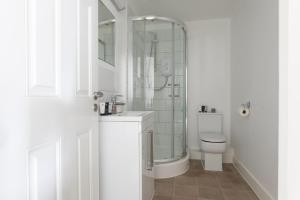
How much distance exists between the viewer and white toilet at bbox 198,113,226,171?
268 cm

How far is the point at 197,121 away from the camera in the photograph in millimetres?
3373

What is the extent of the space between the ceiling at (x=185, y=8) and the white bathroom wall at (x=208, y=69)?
208 mm

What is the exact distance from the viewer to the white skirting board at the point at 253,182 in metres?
1.84

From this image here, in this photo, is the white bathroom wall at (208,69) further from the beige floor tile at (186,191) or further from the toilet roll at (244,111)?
the beige floor tile at (186,191)

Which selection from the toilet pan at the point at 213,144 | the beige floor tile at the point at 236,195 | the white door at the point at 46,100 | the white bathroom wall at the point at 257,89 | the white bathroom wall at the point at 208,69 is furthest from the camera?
the white bathroom wall at the point at 208,69

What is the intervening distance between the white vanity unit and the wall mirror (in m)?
0.79

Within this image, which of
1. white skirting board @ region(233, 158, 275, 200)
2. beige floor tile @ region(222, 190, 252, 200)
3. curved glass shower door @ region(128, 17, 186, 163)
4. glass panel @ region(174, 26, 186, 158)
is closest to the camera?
white skirting board @ region(233, 158, 275, 200)

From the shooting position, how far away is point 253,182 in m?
2.16

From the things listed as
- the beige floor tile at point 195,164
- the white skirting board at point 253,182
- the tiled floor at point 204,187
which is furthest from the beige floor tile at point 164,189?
the white skirting board at point 253,182

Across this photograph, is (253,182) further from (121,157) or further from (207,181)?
(121,157)

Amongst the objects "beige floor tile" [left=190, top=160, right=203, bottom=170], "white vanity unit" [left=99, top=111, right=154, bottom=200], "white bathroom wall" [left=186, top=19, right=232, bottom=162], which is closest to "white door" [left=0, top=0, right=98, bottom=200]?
"white vanity unit" [left=99, top=111, right=154, bottom=200]

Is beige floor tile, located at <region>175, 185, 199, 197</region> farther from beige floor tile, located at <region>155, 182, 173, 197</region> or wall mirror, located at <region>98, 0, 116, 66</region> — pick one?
wall mirror, located at <region>98, 0, 116, 66</region>

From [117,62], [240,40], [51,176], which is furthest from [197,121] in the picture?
[51,176]

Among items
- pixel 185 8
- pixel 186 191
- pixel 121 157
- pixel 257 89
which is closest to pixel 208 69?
pixel 185 8
